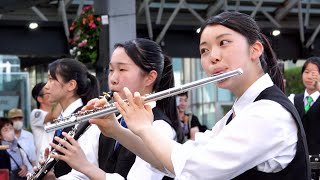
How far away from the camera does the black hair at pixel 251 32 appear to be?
229 cm

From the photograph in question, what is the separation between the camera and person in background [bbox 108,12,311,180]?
2066mm

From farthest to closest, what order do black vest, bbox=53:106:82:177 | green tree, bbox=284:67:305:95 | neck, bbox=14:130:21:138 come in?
1. green tree, bbox=284:67:305:95
2. neck, bbox=14:130:21:138
3. black vest, bbox=53:106:82:177

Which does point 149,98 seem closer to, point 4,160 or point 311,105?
point 311,105

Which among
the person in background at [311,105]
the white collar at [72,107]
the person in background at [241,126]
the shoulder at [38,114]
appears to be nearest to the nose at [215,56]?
the person in background at [241,126]

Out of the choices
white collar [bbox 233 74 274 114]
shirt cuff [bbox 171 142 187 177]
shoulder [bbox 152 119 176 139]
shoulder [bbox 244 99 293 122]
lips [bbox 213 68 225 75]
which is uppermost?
lips [bbox 213 68 225 75]

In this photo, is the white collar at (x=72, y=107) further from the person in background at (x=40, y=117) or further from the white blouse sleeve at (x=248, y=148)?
the person in background at (x=40, y=117)

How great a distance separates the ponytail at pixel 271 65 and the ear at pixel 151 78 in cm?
88

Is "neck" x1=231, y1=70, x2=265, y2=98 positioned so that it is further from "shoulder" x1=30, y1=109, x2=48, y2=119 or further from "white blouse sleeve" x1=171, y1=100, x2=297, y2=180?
"shoulder" x1=30, y1=109, x2=48, y2=119

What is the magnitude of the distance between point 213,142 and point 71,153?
2.77ft

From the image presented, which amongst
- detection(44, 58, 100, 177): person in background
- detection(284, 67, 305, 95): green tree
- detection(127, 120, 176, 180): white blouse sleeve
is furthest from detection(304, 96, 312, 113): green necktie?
detection(284, 67, 305, 95): green tree

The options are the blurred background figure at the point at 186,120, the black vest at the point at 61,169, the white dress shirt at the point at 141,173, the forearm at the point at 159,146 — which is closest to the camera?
the forearm at the point at 159,146

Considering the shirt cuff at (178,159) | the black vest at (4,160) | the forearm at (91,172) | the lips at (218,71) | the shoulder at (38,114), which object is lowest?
the black vest at (4,160)

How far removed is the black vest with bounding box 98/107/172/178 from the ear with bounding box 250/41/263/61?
36.3 inches

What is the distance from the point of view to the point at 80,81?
4180 mm
